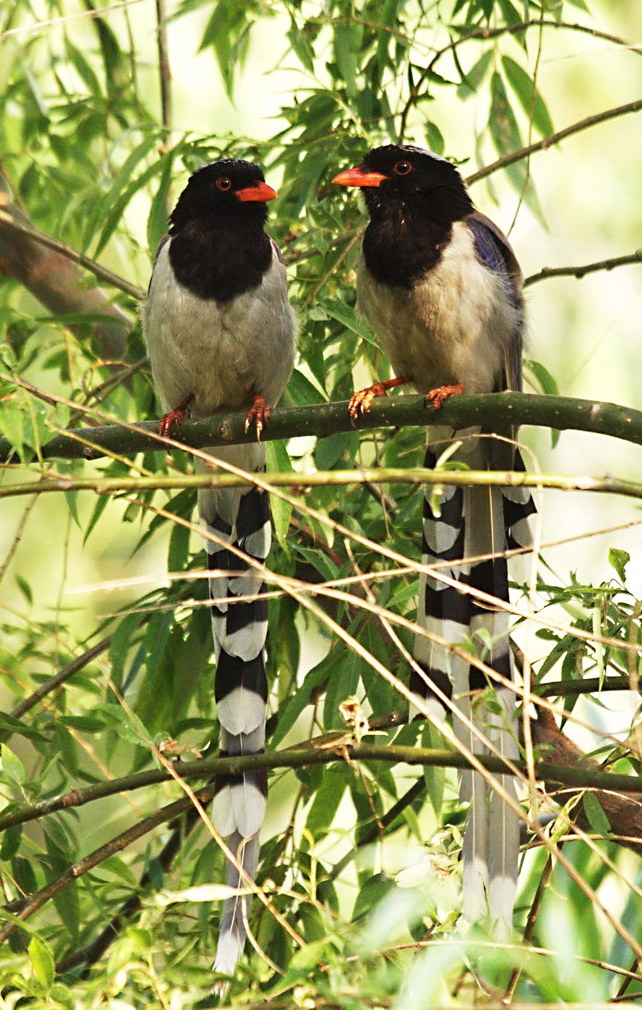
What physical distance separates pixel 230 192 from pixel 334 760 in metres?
1.71

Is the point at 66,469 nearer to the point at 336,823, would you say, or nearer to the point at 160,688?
the point at 160,688

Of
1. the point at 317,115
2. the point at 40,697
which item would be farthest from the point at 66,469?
the point at 317,115

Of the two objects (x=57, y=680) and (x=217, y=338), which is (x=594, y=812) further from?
(x=217, y=338)

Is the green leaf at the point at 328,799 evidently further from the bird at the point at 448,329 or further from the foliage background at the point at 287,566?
the bird at the point at 448,329

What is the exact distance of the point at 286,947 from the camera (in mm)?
2764

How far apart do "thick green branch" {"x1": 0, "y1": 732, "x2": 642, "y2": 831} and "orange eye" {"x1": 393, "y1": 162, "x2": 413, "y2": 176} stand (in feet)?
4.77

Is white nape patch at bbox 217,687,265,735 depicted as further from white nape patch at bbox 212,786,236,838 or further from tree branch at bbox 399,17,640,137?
tree branch at bbox 399,17,640,137

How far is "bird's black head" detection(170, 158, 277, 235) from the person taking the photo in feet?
11.0

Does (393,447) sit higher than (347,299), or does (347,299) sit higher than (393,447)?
(347,299)

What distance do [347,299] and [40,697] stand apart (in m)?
1.34

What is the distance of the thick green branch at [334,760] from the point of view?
2061 mm

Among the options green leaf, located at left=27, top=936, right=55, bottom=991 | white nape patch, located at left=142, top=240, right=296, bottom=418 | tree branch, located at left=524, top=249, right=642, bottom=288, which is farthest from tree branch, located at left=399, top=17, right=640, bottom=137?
green leaf, located at left=27, top=936, right=55, bottom=991

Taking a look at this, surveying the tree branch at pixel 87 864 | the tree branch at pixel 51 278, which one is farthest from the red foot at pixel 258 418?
the tree branch at pixel 51 278

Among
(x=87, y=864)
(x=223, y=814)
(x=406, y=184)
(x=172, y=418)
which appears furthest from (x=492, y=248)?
(x=87, y=864)
